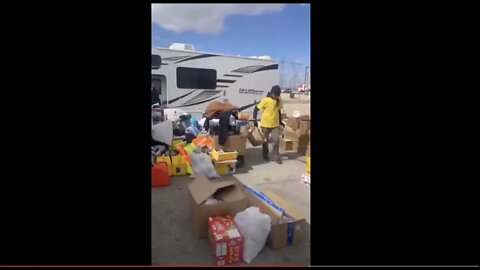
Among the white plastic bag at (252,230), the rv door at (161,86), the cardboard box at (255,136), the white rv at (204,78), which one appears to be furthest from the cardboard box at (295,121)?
the white plastic bag at (252,230)

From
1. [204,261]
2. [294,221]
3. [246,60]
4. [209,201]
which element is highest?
[246,60]

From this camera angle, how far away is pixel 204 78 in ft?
29.3

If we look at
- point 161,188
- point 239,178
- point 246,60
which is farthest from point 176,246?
point 246,60

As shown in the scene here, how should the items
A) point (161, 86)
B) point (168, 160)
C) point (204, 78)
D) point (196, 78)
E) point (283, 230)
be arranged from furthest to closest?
point (204, 78) < point (196, 78) < point (161, 86) < point (168, 160) < point (283, 230)

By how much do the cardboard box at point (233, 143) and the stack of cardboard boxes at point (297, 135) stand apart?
5.60 feet

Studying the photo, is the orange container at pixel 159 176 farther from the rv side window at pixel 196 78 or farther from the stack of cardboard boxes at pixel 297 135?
the rv side window at pixel 196 78

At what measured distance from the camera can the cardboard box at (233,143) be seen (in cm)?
524

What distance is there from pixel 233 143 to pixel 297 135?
2041 millimetres

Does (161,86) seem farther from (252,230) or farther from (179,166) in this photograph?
(252,230)

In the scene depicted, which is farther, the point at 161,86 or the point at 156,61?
the point at 161,86

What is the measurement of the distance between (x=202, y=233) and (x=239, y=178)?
6.59 feet

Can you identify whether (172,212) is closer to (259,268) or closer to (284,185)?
(259,268)

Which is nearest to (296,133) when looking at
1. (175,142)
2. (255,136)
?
(255,136)
